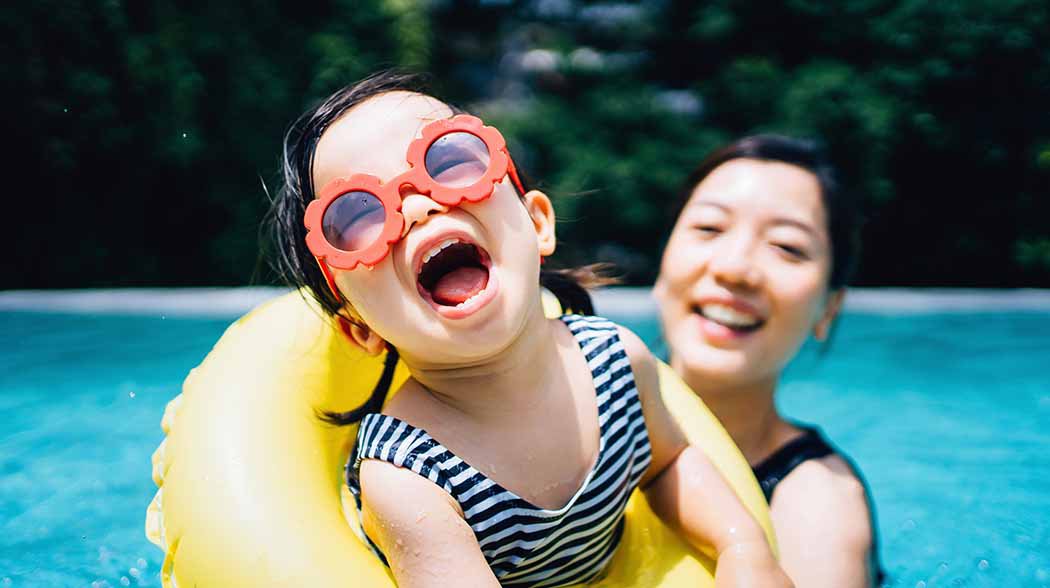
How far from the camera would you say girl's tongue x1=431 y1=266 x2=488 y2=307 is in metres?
1.39

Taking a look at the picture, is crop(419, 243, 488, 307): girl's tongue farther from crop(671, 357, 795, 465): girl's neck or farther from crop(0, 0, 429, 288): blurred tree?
crop(0, 0, 429, 288): blurred tree

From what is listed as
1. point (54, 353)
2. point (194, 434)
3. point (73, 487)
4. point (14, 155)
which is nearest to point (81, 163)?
point (14, 155)

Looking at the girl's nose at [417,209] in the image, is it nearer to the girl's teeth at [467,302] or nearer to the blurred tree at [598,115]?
the girl's teeth at [467,302]

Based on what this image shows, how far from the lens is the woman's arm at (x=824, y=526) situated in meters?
2.05

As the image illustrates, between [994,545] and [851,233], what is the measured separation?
157 cm

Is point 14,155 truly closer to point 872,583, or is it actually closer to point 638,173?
point 638,173

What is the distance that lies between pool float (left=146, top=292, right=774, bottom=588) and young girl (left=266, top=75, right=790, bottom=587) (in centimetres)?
9

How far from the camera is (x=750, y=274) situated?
2.20 m

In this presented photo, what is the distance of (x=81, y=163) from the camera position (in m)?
6.94

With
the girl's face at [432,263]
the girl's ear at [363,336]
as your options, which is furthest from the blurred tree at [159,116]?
the girl's face at [432,263]

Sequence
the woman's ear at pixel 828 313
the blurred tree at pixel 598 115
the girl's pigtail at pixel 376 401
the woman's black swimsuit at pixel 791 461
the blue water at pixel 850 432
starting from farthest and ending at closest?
the blurred tree at pixel 598 115 → the blue water at pixel 850 432 → the woman's ear at pixel 828 313 → the woman's black swimsuit at pixel 791 461 → the girl's pigtail at pixel 376 401

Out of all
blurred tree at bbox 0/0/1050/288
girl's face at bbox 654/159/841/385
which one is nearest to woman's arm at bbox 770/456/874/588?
girl's face at bbox 654/159/841/385

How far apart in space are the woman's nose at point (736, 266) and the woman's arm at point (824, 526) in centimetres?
51

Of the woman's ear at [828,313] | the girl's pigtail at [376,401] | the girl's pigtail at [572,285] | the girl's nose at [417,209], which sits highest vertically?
the girl's nose at [417,209]
